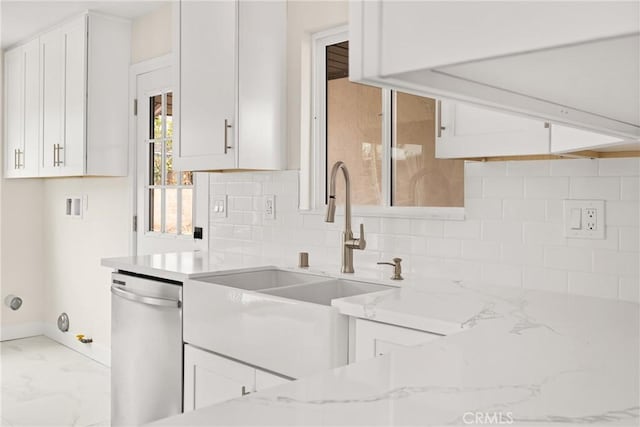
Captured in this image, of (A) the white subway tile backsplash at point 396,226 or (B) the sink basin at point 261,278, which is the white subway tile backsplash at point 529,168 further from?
(B) the sink basin at point 261,278

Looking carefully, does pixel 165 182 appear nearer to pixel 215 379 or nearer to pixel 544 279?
pixel 215 379

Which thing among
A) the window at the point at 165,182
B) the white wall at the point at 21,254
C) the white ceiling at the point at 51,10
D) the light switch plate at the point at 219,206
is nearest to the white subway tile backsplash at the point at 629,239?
the light switch plate at the point at 219,206

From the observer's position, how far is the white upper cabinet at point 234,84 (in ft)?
9.34

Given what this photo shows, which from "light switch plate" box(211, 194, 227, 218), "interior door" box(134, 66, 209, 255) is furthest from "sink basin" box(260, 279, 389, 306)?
"interior door" box(134, 66, 209, 255)

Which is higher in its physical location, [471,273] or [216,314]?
[471,273]

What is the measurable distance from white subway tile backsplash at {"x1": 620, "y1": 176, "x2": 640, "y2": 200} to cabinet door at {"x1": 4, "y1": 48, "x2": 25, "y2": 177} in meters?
4.51

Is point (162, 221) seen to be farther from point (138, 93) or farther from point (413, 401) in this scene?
point (413, 401)

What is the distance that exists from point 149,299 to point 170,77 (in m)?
1.75

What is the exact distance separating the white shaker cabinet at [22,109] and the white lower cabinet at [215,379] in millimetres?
2890

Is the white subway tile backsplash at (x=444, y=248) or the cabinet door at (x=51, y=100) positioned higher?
the cabinet door at (x=51, y=100)

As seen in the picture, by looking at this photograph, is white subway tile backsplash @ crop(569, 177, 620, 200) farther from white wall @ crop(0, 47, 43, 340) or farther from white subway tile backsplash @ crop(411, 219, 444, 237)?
white wall @ crop(0, 47, 43, 340)

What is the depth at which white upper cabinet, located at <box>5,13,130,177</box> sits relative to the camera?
398 cm

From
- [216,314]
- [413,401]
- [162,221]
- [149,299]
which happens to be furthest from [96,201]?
[413,401]

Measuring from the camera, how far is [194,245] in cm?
356
